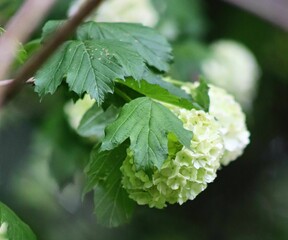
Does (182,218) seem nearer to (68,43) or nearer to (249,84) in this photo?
(249,84)

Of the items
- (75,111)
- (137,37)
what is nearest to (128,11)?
(75,111)

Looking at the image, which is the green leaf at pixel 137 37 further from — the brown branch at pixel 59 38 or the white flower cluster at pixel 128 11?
the white flower cluster at pixel 128 11

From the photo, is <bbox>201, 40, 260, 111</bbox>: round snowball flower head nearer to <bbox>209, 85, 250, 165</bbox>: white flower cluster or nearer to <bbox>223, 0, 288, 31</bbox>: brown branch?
<bbox>223, 0, 288, 31</bbox>: brown branch

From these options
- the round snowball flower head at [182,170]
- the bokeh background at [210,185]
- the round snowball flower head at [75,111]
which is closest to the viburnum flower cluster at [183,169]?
the round snowball flower head at [182,170]

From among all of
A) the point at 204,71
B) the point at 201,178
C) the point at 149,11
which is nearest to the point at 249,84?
the point at 204,71

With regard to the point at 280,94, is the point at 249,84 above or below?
above

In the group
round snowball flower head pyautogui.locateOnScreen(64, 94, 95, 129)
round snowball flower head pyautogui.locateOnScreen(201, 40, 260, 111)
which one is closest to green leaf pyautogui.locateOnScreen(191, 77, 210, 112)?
round snowball flower head pyautogui.locateOnScreen(64, 94, 95, 129)
